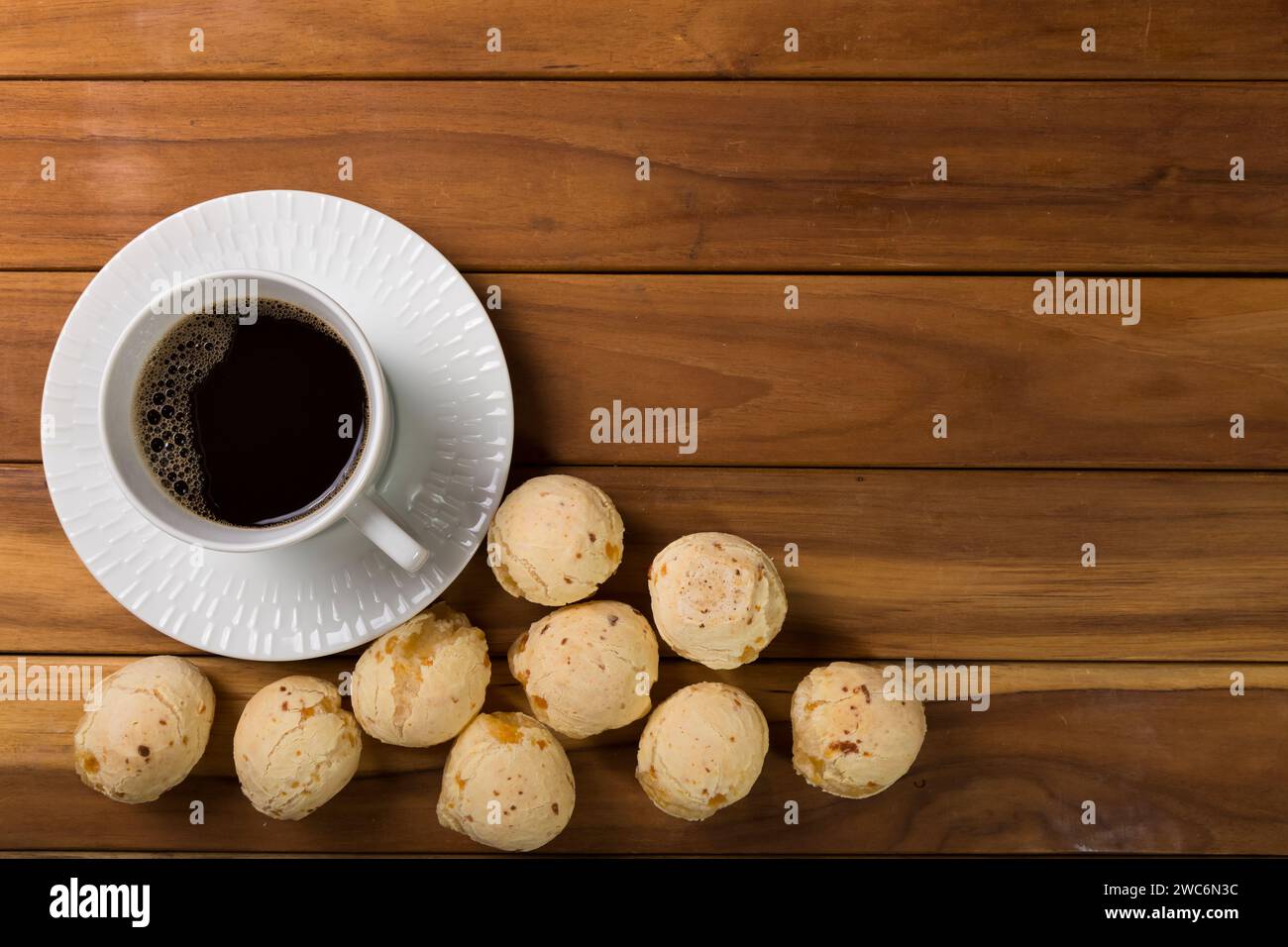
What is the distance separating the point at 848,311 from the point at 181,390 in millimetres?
538

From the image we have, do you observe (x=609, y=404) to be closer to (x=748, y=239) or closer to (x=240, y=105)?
(x=748, y=239)

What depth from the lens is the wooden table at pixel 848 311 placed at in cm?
81

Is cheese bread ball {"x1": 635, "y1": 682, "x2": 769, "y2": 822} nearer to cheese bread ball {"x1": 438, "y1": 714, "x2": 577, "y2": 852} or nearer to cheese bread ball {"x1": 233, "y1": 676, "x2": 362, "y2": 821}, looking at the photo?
cheese bread ball {"x1": 438, "y1": 714, "x2": 577, "y2": 852}

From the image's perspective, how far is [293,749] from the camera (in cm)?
73

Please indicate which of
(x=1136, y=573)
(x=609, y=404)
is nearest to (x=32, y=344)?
(x=609, y=404)

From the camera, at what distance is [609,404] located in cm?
81

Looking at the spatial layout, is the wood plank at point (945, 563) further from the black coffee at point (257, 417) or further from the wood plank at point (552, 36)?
the wood plank at point (552, 36)

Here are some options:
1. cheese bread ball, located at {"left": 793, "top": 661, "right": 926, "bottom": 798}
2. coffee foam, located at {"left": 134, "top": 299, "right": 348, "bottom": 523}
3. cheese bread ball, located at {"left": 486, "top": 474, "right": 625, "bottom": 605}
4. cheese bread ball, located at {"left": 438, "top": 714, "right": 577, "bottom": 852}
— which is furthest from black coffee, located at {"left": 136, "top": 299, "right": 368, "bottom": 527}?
cheese bread ball, located at {"left": 793, "top": 661, "right": 926, "bottom": 798}

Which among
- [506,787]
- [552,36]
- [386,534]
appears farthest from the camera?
[552,36]

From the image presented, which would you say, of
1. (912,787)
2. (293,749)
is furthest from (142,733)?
(912,787)

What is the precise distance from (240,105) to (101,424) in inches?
13.9

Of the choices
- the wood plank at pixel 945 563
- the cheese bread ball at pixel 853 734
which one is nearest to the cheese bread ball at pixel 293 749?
the wood plank at pixel 945 563

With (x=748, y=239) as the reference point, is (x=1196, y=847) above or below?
below

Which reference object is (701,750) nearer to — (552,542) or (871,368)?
(552,542)
